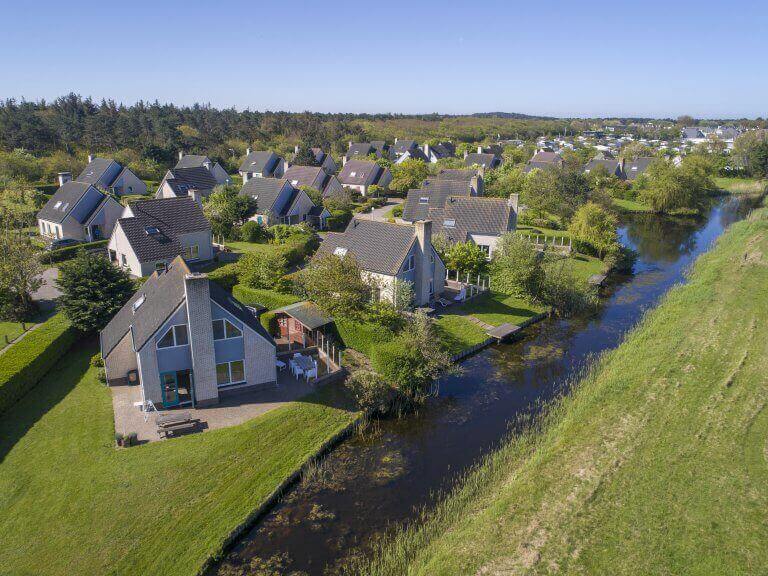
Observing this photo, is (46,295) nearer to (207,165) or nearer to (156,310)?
(156,310)

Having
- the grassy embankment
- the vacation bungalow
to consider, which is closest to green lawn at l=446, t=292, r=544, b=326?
the grassy embankment

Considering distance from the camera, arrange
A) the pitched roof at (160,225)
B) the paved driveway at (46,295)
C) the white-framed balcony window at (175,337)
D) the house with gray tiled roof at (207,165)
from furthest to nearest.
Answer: the house with gray tiled roof at (207,165)
the pitched roof at (160,225)
the paved driveway at (46,295)
the white-framed balcony window at (175,337)

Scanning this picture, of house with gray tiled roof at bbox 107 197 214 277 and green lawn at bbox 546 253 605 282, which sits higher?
house with gray tiled roof at bbox 107 197 214 277

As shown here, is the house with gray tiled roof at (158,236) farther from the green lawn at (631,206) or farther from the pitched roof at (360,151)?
A: the pitched roof at (360,151)

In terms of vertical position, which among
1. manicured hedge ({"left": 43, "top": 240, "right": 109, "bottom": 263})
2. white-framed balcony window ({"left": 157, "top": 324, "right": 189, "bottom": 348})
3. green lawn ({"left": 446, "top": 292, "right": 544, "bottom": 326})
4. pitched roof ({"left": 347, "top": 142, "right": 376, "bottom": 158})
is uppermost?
pitched roof ({"left": 347, "top": 142, "right": 376, "bottom": 158})

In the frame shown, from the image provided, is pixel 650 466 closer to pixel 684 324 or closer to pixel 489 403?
pixel 489 403

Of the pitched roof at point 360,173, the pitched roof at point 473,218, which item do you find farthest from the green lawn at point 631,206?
the pitched roof at point 473,218

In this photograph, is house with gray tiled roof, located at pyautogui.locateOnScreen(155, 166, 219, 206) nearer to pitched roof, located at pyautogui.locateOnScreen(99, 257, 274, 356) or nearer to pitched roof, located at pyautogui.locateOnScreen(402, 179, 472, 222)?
pitched roof, located at pyautogui.locateOnScreen(402, 179, 472, 222)
